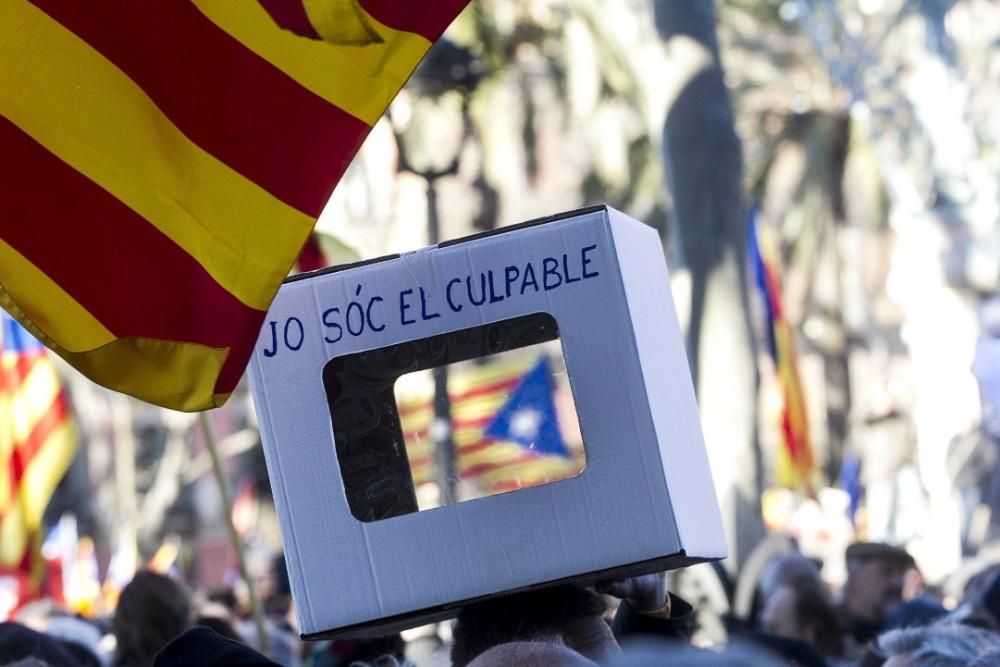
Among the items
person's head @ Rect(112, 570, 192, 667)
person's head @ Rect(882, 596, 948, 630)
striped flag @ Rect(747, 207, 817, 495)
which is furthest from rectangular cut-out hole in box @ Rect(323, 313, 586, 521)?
striped flag @ Rect(747, 207, 817, 495)

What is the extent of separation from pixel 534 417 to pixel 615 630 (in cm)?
98

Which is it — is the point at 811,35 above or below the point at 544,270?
above

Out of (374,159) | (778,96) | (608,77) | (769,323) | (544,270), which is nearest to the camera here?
(544,270)

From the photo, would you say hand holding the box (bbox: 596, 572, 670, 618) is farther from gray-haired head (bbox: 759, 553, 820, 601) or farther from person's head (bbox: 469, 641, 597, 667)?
gray-haired head (bbox: 759, 553, 820, 601)

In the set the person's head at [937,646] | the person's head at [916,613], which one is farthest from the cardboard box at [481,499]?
the person's head at [916,613]

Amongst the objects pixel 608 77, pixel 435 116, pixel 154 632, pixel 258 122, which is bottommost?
pixel 154 632

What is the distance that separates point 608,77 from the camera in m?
20.1

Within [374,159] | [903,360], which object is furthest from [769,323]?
[903,360]

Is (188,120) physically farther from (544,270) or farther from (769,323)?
(769,323)

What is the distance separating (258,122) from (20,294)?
1.69 feet

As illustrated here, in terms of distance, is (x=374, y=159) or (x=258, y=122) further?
(x=374, y=159)

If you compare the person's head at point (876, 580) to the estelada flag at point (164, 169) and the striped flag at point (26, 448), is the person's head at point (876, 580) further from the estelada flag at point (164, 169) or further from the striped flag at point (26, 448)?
the striped flag at point (26, 448)

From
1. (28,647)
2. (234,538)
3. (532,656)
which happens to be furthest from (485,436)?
(234,538)

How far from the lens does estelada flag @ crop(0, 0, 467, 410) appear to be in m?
3.25
